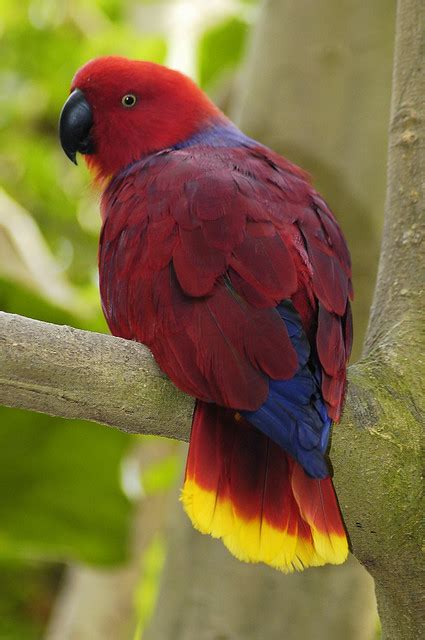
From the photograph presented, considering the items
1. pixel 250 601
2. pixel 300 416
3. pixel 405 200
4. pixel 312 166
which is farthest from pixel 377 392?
pixel 312 166

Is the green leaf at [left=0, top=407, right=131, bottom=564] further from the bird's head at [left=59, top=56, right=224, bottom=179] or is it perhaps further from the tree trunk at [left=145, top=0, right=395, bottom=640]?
the bird's head at [left=59, top=56, right=224, bottom=179]

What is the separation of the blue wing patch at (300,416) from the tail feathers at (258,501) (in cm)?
8

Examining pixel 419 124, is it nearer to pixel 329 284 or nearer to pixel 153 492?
pixel 329 284

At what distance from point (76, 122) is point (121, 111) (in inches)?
3.8

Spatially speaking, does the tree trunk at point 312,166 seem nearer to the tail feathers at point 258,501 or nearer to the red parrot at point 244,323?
the red parrot at point 244,323

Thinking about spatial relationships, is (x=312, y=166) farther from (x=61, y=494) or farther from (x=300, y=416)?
(x=300, y=416)

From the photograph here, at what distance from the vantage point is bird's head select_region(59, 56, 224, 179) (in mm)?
1814

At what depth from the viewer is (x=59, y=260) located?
3.85m

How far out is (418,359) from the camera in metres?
1.32

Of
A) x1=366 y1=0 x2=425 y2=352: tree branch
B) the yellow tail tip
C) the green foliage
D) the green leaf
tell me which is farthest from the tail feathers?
the green foliage

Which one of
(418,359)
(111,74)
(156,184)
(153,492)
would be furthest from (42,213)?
(418,359)

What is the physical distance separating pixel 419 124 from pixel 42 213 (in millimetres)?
2646

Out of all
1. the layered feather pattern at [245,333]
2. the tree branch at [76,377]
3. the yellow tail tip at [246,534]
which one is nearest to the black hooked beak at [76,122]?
the layered feather pattern at [245,333]

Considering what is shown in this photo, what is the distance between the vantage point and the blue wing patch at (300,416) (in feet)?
3.51
